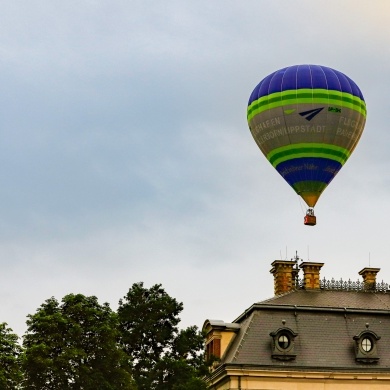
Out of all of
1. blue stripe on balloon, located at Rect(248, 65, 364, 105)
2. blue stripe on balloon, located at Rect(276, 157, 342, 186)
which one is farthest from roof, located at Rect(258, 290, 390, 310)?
blue stripe on balloon, located at Rect(248, 65, 364, 105)

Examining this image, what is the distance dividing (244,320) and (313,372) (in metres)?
5.94

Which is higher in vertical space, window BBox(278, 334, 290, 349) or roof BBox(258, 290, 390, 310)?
roof BBox(258, 290, 390, 310)

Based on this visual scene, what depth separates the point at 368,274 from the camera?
78000 mm

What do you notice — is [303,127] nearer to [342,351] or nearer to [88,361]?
[342,351]

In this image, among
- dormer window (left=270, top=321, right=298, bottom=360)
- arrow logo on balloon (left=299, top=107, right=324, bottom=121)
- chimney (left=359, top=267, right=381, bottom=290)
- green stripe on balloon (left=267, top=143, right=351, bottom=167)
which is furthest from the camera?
chimney (left=359, top=267, right=381, bottom=290)

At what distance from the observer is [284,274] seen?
78.4 metres

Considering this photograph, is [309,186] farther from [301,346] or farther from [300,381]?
[300,381]

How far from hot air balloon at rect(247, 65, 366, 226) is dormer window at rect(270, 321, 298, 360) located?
1031 centimetres

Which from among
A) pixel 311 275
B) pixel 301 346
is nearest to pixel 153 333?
pixel 301 346

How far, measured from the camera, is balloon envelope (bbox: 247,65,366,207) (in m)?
73.8

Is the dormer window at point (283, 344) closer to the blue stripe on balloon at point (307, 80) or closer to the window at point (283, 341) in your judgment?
the window at point (283, 341)

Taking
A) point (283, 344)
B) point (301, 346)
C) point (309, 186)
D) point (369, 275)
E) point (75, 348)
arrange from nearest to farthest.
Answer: point (75, 348), point (283, 344), point (301, 346), point (309, 186), point (369, 275)

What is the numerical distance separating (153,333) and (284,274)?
19697mm

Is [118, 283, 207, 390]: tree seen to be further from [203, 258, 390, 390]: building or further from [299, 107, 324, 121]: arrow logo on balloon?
[299, 107, 324, 121]: arrow logo on balloon
